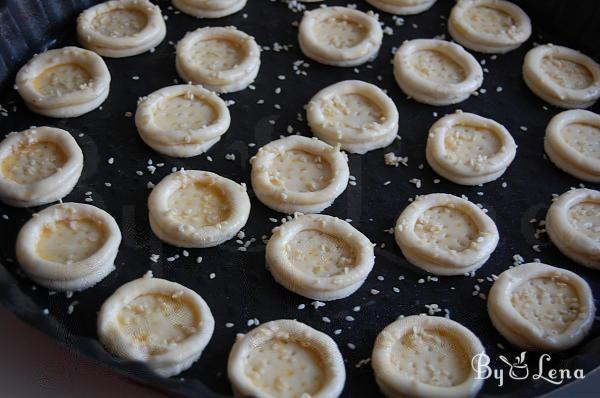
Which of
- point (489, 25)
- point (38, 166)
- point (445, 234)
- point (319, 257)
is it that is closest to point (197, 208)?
point (319, 257)

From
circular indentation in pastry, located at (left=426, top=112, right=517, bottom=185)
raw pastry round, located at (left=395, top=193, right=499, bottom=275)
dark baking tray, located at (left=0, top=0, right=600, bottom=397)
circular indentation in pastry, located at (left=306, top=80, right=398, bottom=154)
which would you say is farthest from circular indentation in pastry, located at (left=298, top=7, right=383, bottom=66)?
raw pastry round, located at (left=395, top=193, right=499, bottom=275)

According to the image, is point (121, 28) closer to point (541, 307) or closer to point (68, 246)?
point (68, 246)

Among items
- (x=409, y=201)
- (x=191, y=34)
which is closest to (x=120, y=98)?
(x=191, y=34)

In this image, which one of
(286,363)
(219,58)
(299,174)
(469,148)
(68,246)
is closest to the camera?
(286,363)

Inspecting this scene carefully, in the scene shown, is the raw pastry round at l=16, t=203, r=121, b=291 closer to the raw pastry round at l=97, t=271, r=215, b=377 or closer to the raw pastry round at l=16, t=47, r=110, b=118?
the raw pastry round at l=97, t=271, r=215, b=377

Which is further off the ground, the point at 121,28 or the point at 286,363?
the point at 121,28

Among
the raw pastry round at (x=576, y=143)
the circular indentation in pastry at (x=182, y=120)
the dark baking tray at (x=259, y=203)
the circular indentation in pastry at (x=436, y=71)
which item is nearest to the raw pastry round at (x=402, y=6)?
the dark baking tray at (x=259, y=203)

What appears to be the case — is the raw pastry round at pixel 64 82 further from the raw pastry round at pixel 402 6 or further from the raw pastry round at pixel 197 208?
the raw pastry round at pixel 402 6
